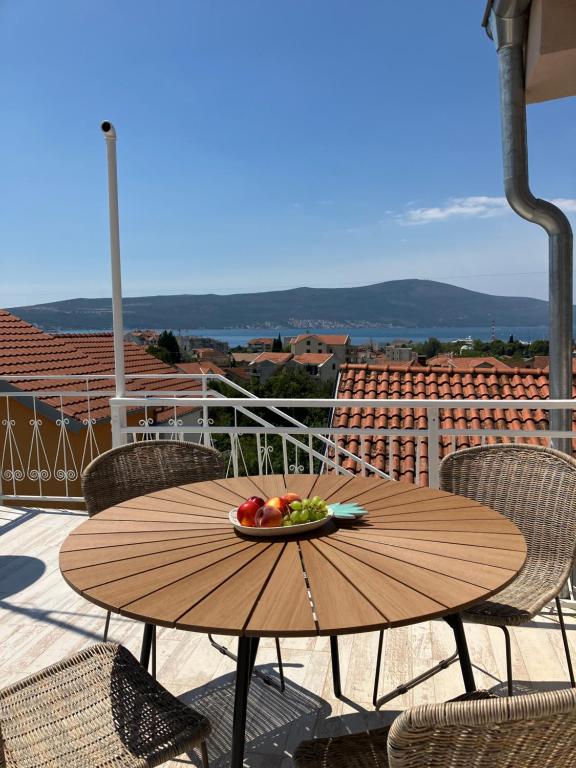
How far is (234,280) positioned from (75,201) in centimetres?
1225

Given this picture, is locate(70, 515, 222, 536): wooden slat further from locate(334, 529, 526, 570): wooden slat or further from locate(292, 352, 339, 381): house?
locate(292, 352, 339, 381): house

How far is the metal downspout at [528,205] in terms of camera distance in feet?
14.2

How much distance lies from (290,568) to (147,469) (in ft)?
4.41

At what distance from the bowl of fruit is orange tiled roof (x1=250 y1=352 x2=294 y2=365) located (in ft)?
63.8

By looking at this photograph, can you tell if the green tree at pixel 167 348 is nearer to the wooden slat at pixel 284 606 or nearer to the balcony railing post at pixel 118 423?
the balcony railing post at pixel 118 423

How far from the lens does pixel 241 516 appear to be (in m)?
1.71

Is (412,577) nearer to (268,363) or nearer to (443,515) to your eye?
(443,515)

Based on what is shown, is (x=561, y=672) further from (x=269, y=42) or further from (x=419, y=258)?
(x=419, y=258)

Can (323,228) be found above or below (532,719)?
above

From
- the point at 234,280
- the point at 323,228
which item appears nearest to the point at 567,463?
the point at 234,280

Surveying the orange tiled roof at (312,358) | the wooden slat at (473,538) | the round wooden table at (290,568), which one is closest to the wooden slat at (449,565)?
the round wooden table at (290,568)

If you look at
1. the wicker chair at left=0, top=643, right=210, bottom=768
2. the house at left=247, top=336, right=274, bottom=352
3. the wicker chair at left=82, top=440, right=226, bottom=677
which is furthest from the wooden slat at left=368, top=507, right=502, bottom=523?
the house at left=247, top=336, right=274, bottom=352

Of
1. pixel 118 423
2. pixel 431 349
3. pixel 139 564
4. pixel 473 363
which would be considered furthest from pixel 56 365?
pixel 431 349

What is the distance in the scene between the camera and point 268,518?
5.48 ft
